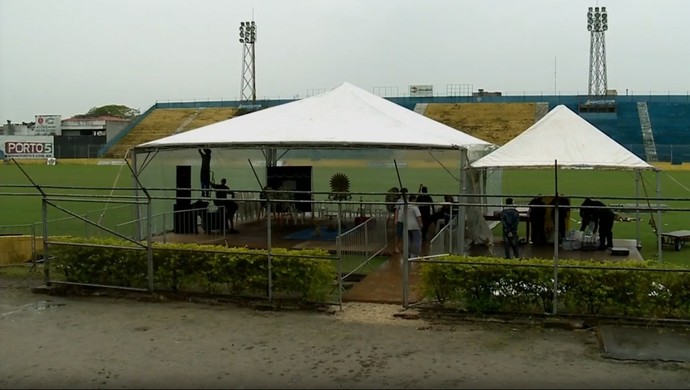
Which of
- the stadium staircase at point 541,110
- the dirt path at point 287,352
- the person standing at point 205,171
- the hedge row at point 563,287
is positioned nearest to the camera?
the dirt path at point 287,352

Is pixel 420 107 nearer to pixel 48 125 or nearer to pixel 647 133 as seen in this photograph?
pixel 647 133

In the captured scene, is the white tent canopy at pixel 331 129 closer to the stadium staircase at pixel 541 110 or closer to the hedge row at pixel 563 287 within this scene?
the hedge row at pixel 563 287

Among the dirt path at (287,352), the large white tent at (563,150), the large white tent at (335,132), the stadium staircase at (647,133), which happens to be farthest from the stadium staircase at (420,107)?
the dirt path at (287,352)

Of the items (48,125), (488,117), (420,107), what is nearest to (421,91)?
(420,107)

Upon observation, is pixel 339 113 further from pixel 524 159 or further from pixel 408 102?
pixel 408 102

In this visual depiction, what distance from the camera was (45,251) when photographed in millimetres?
10406

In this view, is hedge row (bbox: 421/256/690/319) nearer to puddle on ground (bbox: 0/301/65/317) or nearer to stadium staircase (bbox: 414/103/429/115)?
puddle on ground (bbox: 0/301/65/317)

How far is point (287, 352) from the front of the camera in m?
7.17

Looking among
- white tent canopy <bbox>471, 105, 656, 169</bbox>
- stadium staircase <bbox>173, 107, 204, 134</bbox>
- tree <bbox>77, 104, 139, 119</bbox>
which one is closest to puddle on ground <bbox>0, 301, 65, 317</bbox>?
white tent canopy <bbox>471, 105, 656, 169</bbox>

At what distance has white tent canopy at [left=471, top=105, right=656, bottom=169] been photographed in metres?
13.1

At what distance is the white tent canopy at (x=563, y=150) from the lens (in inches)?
517

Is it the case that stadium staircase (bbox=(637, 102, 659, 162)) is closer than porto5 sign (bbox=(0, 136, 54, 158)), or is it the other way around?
stadium staircase (bbox=(637, 102, 659, 162))

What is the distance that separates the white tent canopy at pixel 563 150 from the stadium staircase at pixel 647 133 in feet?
149

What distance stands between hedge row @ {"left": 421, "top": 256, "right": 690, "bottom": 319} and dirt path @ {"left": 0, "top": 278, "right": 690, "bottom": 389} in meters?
0.48
